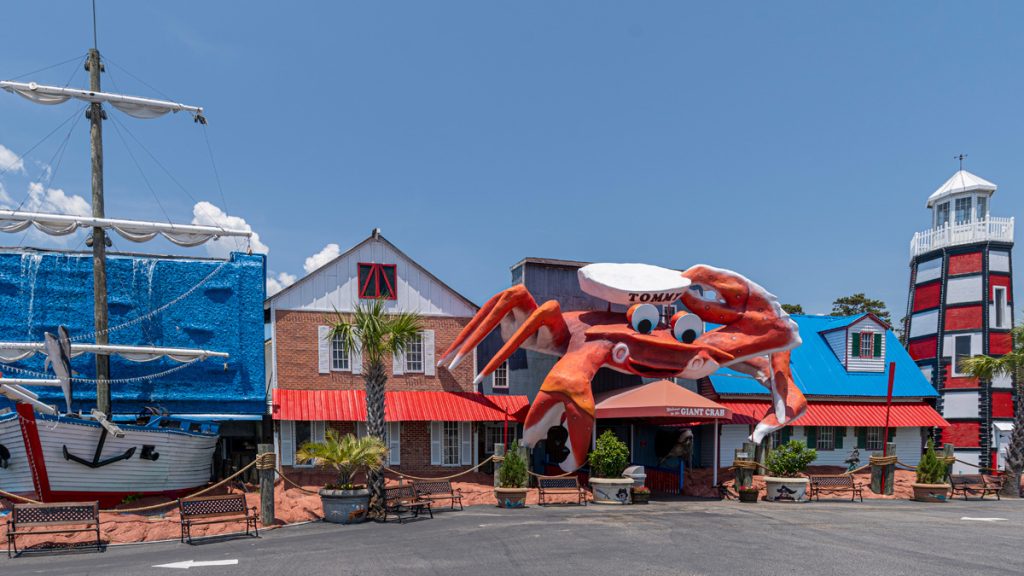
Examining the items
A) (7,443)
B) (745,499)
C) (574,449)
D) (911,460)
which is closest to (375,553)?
(574,449)

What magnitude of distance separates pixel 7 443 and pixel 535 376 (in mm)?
16693

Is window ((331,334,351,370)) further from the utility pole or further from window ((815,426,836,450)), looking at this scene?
window ((815,426,836,450))

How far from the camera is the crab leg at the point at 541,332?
21.5 meters

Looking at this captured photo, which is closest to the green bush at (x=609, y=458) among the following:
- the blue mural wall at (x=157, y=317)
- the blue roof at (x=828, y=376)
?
the blue roof at (x=828, y=376)

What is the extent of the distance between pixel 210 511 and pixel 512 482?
7987 millimetres

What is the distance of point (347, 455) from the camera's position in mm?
15703

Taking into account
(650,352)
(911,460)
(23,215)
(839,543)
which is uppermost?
(23,215)

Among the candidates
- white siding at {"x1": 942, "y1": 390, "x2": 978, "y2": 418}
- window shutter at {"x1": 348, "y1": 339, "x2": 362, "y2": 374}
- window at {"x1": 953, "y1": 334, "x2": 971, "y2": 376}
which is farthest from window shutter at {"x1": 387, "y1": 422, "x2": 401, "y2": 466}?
window at {"x1": 953, "y1": 334, "x2": 971, "y2": 376}

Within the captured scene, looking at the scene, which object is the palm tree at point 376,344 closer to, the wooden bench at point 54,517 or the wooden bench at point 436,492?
the wooden bench at point 436,492

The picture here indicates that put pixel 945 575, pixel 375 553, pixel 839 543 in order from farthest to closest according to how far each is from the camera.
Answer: pixel 839 543 → pixel 375 553 → pixel 945 575

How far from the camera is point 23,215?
2167 cm

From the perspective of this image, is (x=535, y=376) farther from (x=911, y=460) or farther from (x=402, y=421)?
(x=911, y=460)

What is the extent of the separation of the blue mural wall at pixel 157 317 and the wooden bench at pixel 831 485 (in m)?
19.4

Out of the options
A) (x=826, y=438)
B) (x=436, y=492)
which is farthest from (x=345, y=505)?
(x=826, y=438)
